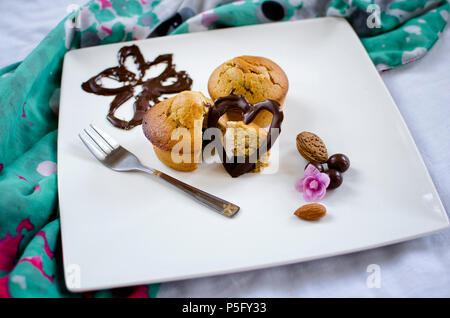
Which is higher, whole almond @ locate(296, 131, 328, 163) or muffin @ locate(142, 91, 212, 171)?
muffin @ locate(142, 91, 212, 171)

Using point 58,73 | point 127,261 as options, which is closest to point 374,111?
point 127,261

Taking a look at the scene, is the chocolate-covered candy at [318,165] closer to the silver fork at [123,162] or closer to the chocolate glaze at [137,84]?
the silver fork at [123,162]

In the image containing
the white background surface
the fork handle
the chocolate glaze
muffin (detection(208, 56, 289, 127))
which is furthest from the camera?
the chocolate glaze

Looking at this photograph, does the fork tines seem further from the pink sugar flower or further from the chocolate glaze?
the pink sugar flower

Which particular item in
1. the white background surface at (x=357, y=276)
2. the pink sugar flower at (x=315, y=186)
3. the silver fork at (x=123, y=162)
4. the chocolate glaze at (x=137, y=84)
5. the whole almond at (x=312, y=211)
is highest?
the chocolate glaze at (x=137, y=84)

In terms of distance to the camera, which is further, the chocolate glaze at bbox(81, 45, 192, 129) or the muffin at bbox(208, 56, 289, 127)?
the chocolate glaze at bbox(81, 45, 192, 129)

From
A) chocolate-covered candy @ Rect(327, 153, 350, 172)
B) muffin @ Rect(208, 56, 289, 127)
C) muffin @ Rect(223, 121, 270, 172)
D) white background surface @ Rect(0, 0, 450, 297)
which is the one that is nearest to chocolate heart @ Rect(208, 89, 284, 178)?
muffin @ Rect(223, 121, 270, 172)

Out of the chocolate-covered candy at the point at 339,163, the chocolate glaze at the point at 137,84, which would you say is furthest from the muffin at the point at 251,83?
the chocolate-covered candy at the point at 339,163

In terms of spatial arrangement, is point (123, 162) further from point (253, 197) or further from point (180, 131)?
point (253, 197)
